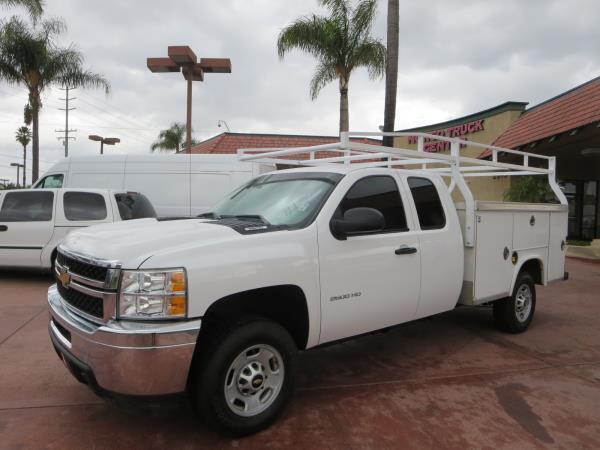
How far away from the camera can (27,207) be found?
29.7ft

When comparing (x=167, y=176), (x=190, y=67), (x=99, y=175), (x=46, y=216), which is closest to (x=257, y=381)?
(x=46, y=216)

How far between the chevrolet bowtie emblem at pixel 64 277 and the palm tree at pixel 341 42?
14.2 meters

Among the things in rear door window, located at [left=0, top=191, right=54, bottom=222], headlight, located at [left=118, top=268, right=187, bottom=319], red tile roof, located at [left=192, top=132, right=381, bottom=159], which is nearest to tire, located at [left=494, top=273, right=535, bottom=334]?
headlight, located at [left=118, top=268, right=187, bottom=319]

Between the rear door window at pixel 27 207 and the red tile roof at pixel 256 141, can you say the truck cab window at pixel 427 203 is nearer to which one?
the rear door window at pixel 27 207

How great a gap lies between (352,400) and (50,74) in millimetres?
21963

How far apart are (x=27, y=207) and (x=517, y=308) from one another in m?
8.27

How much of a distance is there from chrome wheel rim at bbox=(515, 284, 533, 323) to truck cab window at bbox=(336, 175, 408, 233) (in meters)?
2.35

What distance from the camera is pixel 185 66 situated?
53.2 feet

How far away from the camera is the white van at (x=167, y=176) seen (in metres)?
11.6

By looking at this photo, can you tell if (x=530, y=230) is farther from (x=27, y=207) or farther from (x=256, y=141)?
(x=256, y=141)

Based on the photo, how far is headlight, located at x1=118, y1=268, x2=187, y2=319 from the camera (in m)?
2.92

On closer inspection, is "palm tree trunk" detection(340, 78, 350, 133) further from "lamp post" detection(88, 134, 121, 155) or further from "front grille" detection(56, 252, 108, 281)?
"lamp post" detection(88, 134, 121, 155)

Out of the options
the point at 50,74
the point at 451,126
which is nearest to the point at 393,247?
the point at 451,126

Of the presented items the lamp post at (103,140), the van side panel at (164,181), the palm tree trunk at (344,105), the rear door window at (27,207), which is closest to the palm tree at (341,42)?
the palm tree trunk at (344,105)
